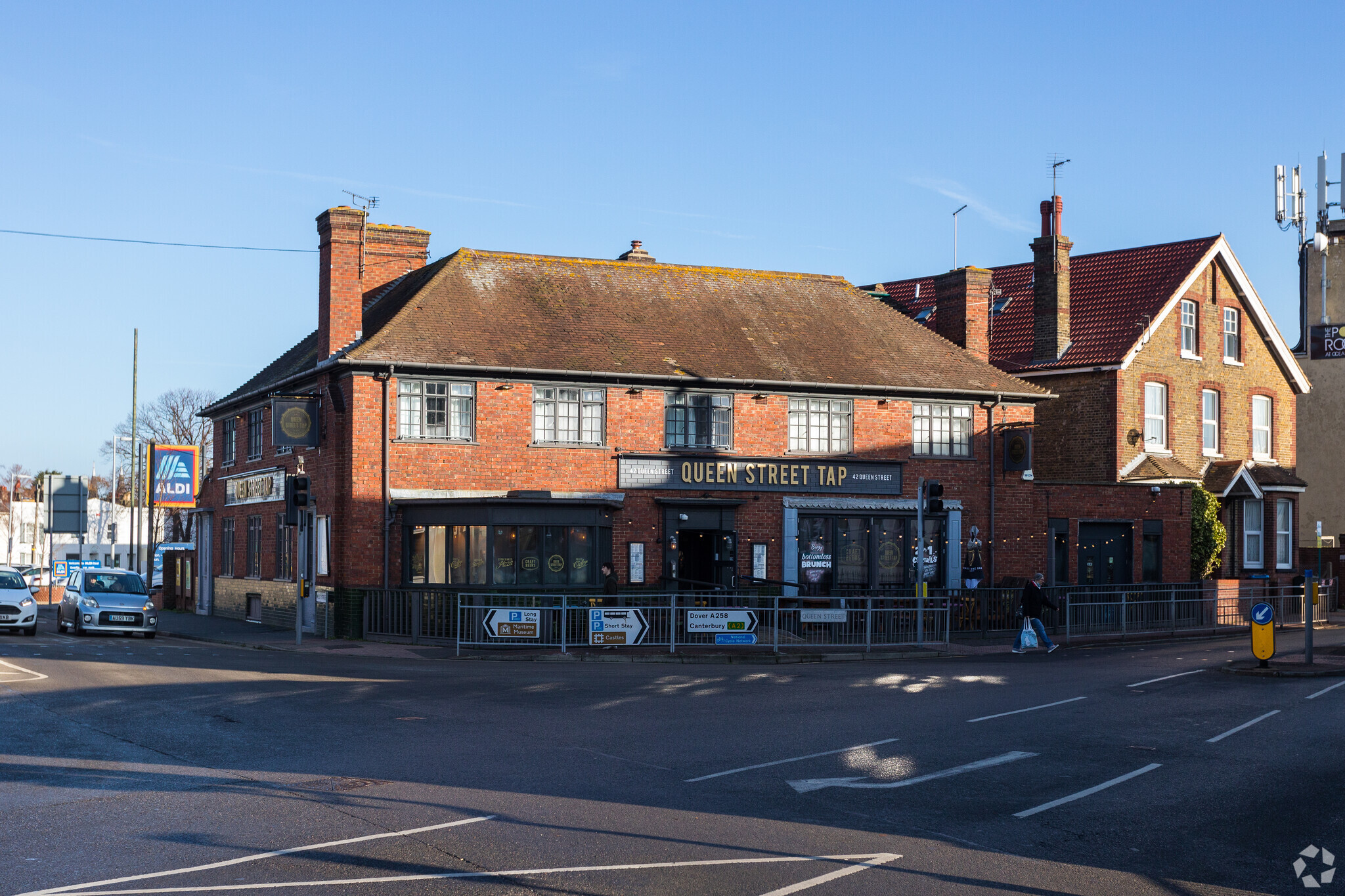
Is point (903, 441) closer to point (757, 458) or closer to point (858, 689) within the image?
point (757, 458)

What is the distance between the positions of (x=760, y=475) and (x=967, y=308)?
28.8 ft

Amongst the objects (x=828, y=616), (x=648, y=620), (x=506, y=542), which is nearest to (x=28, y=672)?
(x=648, y=620)

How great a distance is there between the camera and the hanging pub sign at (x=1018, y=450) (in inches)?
1359

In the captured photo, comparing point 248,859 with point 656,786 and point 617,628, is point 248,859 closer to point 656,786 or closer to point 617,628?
point 656,786

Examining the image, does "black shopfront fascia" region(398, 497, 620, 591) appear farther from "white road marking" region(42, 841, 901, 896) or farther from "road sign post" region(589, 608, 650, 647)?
"white road marking" region(42, 841, 901, 896)

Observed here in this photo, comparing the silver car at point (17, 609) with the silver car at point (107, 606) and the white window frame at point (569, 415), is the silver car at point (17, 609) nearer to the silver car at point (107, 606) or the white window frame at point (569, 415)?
the silver car at point (107, 606)

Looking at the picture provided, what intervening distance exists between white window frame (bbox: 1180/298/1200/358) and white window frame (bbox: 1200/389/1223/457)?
1315 millimetres

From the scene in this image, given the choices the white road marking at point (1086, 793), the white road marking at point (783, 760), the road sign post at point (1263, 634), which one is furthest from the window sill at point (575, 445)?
the white road marking at point (1086, 793)

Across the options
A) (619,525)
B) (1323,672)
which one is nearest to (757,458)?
(619,525)

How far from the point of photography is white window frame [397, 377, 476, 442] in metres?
30.1

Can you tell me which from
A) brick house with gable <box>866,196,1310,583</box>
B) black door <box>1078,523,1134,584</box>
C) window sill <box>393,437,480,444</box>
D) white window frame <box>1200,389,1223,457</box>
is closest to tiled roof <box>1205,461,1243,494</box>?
brick house with gable <box>866,196,1310,583</box>

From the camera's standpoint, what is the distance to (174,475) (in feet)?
135

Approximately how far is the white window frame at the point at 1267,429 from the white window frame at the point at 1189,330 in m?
3.68

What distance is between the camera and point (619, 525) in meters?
31.3
